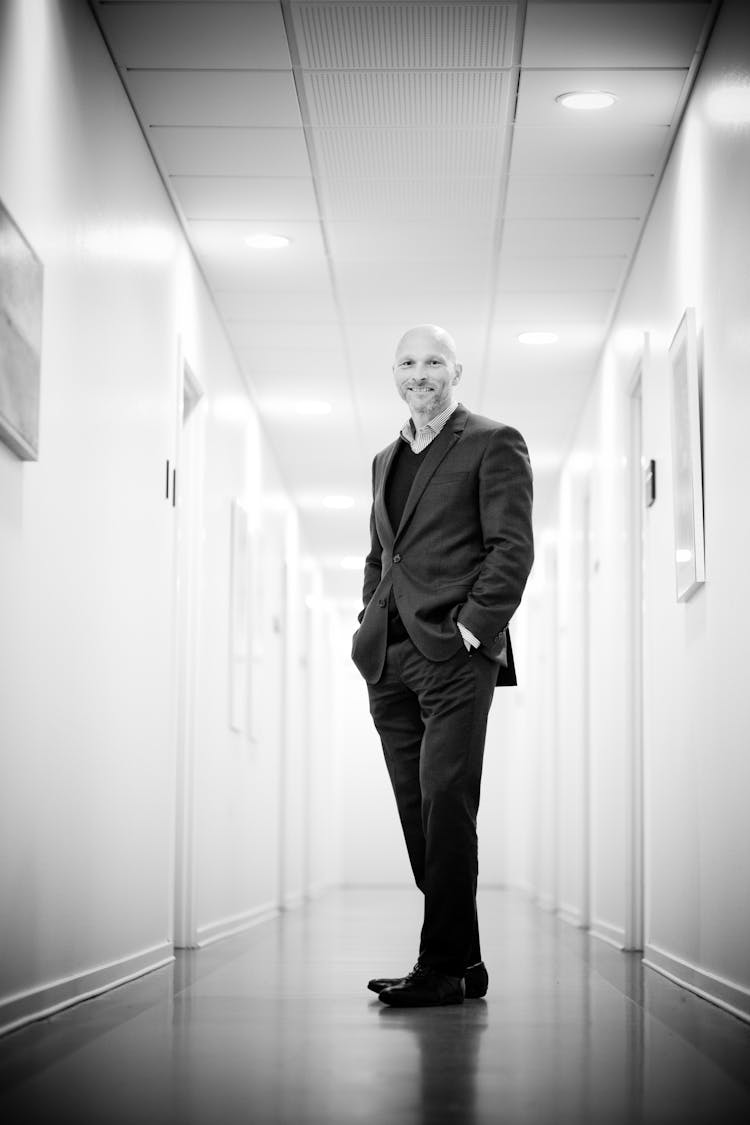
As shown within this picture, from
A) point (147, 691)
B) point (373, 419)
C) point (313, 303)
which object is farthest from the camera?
point (373, 419)

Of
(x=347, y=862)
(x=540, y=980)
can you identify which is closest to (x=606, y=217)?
(x=540, y=980)

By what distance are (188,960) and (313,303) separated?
10.2 ft

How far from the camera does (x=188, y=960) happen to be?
5.00 meters

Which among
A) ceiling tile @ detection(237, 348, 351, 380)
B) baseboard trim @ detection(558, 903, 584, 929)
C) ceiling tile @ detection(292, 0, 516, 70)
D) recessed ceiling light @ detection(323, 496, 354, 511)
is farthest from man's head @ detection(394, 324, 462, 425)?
recessed ceiling light @ detection(323, 496, 354, 511)

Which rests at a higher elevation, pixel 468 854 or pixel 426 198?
pixel 426 198

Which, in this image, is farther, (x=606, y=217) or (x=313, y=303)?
(x=313, y=303)

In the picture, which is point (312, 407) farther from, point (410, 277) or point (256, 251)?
point (256, 251)

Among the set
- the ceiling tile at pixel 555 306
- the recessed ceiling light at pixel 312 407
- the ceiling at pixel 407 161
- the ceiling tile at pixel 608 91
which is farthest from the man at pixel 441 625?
the recessed ceiling light at pixel 312 407

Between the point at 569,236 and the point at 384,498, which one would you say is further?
the point at 569,236

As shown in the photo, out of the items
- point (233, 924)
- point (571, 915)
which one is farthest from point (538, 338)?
point (571, 915)

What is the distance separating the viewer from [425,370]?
3619mm

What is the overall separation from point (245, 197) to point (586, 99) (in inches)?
56.5

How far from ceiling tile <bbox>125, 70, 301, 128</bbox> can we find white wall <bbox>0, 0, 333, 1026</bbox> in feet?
0.31

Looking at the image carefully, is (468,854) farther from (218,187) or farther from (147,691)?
(218,187)
